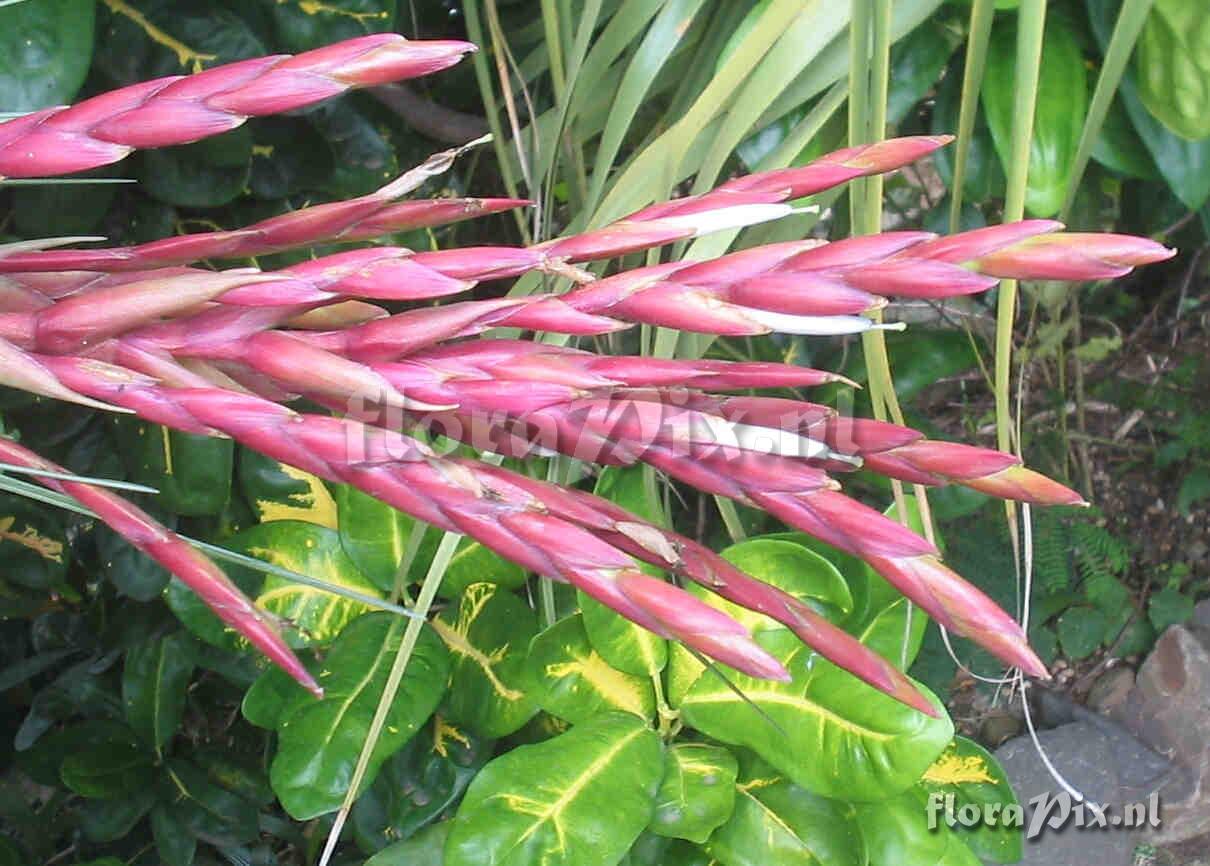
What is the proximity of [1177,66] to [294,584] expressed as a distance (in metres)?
0.80

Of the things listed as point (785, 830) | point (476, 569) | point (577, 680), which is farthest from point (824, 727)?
point (476, 569)

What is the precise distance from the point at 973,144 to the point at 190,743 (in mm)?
1043

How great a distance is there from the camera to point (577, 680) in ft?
2.90

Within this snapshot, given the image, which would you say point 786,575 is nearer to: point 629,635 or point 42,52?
point 629,635

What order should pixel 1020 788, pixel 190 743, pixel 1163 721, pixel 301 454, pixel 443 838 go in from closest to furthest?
1. pixel 301 454
2. pixel 443 838
3. pixel 190 743
4. pixel 1020 788
5. pixel 1163 721

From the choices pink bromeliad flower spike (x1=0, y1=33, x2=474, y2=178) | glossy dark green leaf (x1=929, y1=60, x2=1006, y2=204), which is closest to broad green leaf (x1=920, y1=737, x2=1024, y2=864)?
glossy dark green leaf (x1=929, y1=60, x2=1006, y2=204)

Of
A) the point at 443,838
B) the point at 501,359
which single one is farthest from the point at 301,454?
the point at 443,838

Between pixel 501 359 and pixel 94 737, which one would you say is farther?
pixel 94 737

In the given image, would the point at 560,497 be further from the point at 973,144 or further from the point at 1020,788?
the point at 1020,788

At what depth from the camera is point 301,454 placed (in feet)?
1.08

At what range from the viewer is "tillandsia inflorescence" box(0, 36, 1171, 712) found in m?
0.33

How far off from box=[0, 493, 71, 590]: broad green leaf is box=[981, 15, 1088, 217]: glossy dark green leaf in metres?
0.88

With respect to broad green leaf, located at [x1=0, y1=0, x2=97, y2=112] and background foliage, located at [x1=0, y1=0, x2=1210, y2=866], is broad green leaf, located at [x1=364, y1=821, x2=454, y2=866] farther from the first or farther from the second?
broad green leaf, located at [x1=0, y1=0, x2=97, y2=112]

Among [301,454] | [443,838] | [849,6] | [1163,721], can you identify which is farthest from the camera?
[1163,721]
